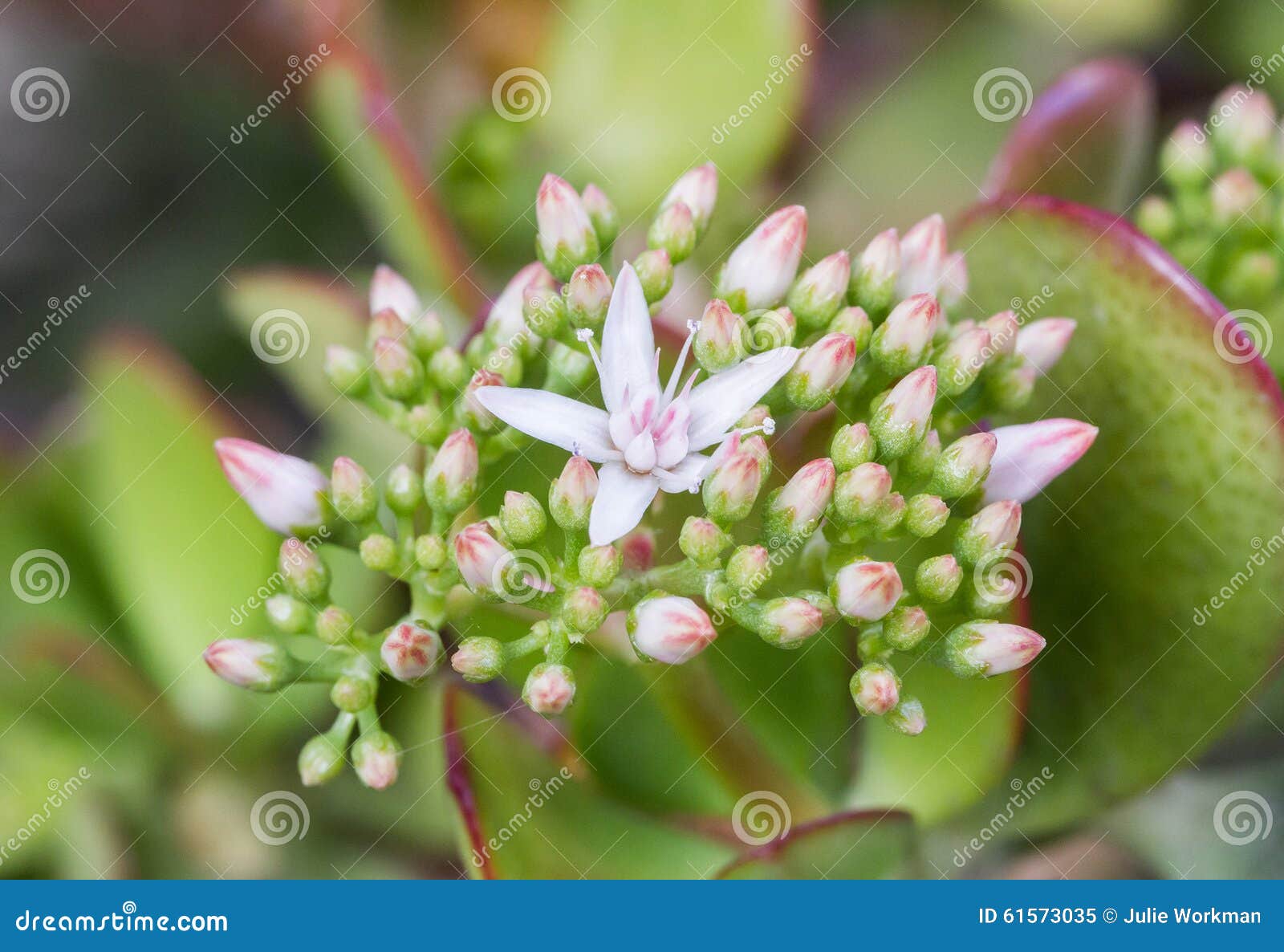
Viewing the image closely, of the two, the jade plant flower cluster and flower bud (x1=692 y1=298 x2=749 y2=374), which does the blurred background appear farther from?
flower bud (x1=692 y1=298 x2=749 y2=374)

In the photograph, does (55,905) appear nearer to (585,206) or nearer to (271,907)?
(271,907)

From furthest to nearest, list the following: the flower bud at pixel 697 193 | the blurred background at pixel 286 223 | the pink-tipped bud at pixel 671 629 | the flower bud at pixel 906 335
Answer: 1. the blurred background at pixel 286 223
2. the flower bud at pixel 697 193
3. the flower bud at pixel 906 335
4. the pink-tipped bud at pixel 671 629

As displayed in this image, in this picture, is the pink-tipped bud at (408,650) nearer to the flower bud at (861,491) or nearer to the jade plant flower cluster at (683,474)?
the jade plant flower cluster at (683,474)

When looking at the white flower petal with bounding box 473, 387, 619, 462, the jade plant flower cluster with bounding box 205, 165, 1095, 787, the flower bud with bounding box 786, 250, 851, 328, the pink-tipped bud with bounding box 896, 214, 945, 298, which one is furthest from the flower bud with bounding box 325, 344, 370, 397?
the pink-tipped bud with bounding box 896, 214, 945, 298

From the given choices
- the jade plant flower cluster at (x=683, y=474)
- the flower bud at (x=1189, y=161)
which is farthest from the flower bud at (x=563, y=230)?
the flower bud at (x=1189, y=161)

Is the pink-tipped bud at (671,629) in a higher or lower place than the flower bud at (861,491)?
lower

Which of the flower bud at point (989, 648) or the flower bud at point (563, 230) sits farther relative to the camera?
the flower bud at point (563, 230)
